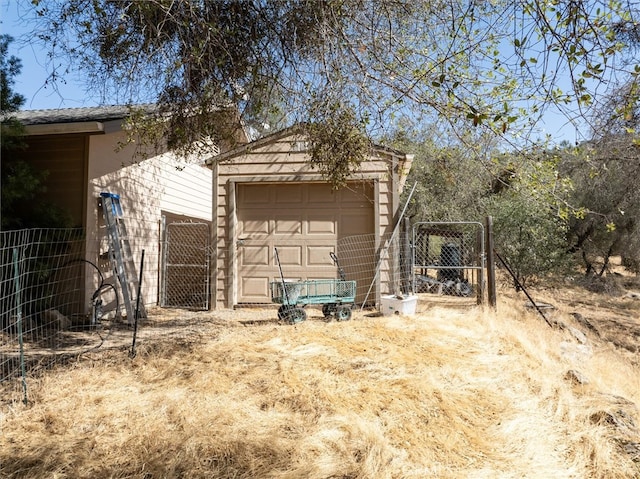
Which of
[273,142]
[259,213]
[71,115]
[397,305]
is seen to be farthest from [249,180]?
[397,305]

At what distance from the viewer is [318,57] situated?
4254mm

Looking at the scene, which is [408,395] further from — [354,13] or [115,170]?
Result: [115,170]

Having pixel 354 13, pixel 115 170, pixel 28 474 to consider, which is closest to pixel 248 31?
pixel 354 13

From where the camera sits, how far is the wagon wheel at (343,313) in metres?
7.29

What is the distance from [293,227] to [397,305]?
2611 millimetres

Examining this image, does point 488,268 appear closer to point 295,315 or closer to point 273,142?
point 295,315

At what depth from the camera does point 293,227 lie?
868 centimetres

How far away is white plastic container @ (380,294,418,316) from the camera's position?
23.8 ft

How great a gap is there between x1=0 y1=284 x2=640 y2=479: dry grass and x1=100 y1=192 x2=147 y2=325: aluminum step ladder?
7.10ft

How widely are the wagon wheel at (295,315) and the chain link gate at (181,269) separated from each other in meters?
2.84

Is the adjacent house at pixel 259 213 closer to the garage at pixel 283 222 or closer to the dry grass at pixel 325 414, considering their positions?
the garage at pixel 283 222

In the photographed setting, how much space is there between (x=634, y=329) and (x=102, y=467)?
425 inches

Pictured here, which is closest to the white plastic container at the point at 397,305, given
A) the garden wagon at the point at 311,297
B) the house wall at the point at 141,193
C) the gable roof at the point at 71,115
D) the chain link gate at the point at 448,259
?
the garden wagon at the point at 311,297

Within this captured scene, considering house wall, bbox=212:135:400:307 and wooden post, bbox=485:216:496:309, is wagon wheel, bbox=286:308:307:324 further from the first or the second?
wooden post, bbox=485:216:496:309
